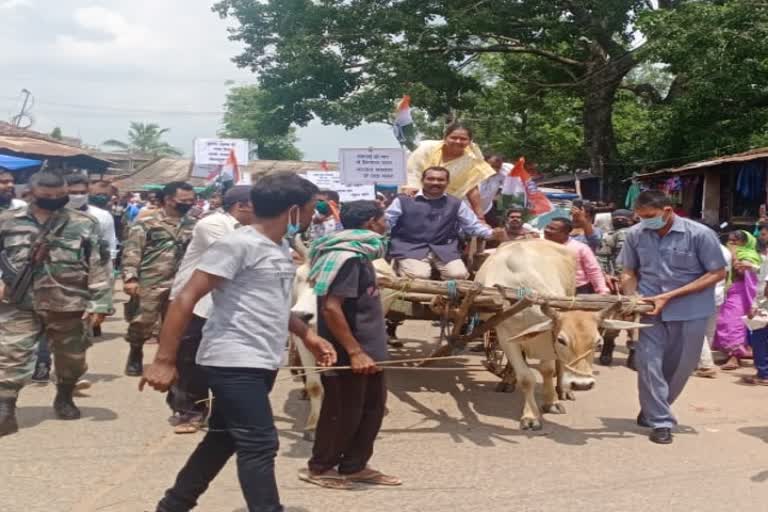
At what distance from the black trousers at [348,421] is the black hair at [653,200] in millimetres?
2584

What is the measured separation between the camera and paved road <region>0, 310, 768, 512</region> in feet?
14.2

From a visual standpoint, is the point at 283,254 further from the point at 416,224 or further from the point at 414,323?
the point at 414,323

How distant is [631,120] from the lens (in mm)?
28719

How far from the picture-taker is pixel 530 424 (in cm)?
Result: 595

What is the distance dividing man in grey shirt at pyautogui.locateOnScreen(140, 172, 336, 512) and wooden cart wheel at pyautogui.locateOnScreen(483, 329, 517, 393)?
155 inches

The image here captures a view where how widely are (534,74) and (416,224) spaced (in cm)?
1954

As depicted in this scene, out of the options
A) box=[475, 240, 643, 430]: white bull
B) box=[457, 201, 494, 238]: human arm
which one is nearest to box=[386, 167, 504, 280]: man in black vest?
box=[457, 201, 494, 238]: human arm

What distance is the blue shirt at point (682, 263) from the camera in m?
5.82

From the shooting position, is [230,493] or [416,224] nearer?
[230,493]

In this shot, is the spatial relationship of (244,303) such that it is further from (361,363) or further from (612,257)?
(612,257)

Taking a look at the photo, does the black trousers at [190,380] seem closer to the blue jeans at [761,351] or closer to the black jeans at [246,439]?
the black jeans at [246,439]

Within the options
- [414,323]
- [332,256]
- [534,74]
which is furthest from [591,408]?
[534,74]

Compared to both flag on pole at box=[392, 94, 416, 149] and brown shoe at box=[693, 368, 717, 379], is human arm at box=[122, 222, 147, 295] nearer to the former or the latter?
flag on pole at box=[392, 94, 416, 149]

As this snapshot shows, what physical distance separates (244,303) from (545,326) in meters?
2.68
